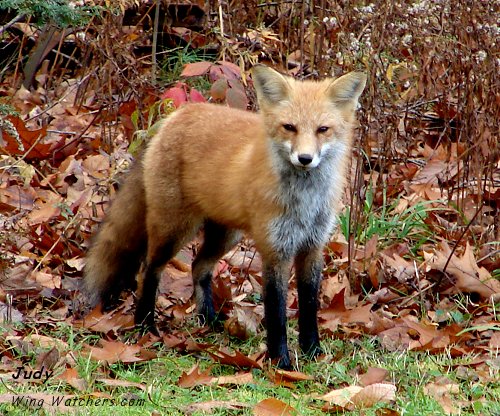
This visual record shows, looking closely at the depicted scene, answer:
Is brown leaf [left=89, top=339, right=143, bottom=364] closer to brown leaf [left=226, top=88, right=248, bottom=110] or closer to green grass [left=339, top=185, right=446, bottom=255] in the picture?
green grass [left=339, top=185, right=446, bottom=255]

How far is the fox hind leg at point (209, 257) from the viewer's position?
6.06 metres

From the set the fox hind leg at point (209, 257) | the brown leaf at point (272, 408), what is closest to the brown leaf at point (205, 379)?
the brown leaf at point (272, 408)

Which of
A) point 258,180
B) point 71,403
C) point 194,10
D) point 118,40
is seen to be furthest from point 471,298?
point 194,10

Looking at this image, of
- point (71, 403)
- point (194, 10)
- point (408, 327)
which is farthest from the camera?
point (194, 10)

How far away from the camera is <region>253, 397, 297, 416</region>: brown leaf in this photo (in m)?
4.00

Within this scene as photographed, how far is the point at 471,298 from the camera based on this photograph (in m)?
5.89

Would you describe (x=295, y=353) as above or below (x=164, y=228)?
below

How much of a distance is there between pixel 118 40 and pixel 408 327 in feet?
12.1

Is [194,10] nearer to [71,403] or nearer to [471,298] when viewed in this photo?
[471,298]

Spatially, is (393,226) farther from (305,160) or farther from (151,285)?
(305,160)

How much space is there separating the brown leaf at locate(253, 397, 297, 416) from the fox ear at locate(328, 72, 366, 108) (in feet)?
5.98

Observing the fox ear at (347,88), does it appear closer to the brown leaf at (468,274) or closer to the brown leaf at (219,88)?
the brown leaf at (468,274)

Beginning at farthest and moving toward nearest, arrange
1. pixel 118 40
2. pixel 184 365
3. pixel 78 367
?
pixel 118 40 < pixel 184 365 < pixel 78 367

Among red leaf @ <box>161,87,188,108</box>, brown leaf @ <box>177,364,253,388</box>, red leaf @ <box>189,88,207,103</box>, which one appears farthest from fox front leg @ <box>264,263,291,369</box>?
red leaf @ <box>189,88,207,103</box>
